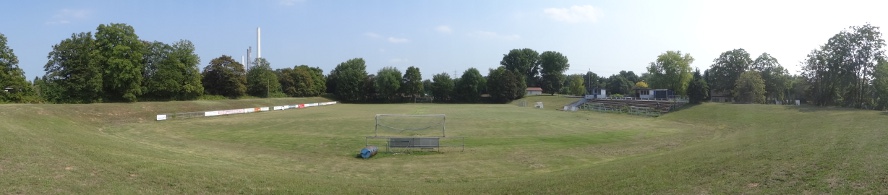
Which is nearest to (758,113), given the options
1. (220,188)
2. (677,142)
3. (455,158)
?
(677,142)

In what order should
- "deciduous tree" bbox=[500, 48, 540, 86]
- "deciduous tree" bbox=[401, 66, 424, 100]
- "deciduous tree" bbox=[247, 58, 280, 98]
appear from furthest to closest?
"deciduous tree" bbox=[500, 48, 540, 86] → "deciduous tree" bbox=[401, 66, 424, 100] → "deciduous tree" bbox=[247, 58, 280, 98]

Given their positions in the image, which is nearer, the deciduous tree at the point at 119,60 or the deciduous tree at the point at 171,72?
the deciduous tree at the point at 119,60

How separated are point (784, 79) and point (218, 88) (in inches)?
4176

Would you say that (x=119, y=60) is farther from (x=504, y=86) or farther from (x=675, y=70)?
(x=675, y=70)

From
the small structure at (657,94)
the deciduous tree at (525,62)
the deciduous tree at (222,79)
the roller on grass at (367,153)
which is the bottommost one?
the roller on grass at (367,153)

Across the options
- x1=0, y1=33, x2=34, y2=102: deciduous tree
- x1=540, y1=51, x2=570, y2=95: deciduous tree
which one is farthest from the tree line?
x1=540, y1=51, x2=570, y2=95: deciduous tree

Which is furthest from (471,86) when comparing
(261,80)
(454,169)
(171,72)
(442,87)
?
(454,169)

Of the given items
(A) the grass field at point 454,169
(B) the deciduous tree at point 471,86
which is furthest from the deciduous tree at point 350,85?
(A) the grass field at point 454,169

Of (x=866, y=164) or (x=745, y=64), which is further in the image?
(x=745, y=64)

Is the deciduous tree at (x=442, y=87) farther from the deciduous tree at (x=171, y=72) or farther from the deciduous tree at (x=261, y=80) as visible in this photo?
the deciduous tree at (x=171, y=72)

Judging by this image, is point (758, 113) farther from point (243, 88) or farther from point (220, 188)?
point (243, 88)

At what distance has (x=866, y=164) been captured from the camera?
458 inches

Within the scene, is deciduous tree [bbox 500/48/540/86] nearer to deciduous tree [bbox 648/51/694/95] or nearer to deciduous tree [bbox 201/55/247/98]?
deciduous tree [bbox 648/51/694/95]

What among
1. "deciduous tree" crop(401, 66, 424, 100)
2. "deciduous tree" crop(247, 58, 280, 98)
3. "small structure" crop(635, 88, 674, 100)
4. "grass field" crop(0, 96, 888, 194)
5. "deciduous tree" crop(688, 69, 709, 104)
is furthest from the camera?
"deciduous tree" crop(401, 66, 424, 100)
